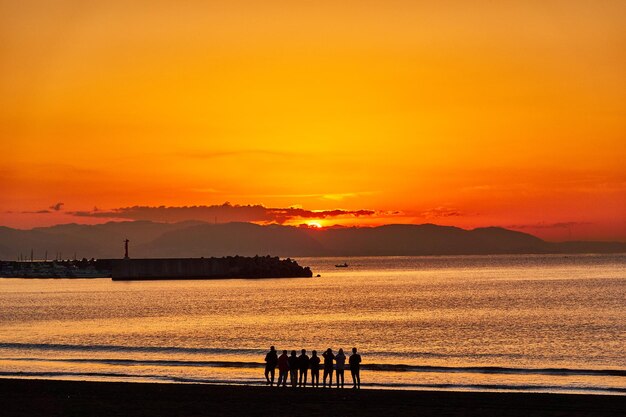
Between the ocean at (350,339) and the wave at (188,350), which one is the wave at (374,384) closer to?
the ocean at (350,339)

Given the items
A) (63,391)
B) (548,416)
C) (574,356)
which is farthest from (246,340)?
(548,416)

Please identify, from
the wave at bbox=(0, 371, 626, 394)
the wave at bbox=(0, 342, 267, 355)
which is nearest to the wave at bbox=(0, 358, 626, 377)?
the wave at bbox=(0, 371, 626, 394)

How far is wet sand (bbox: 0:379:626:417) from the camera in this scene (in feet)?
93.1

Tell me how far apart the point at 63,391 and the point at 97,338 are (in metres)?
37.7

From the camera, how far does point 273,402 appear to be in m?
30.4

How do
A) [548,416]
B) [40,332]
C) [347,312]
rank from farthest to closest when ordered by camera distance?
[347,312]
[40,332]
[548,416]

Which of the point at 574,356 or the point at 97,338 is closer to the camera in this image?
the point at 574,356

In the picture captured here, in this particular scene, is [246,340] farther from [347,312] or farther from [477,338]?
[347,312]

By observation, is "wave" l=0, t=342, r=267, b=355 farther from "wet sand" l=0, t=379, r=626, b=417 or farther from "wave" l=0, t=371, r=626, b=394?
"wet sand" l=0, t=379, r=626, b=417

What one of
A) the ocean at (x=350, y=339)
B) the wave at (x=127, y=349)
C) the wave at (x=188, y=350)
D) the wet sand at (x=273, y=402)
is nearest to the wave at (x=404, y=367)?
the ocean at (x=350, y=339)

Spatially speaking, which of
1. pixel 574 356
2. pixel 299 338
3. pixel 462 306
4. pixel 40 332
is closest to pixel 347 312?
pixel 462 306

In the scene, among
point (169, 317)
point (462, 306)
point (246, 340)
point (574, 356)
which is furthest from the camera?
point (462, 306)

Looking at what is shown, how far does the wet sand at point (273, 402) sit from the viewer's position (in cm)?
2838

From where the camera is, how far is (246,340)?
69.6 m
